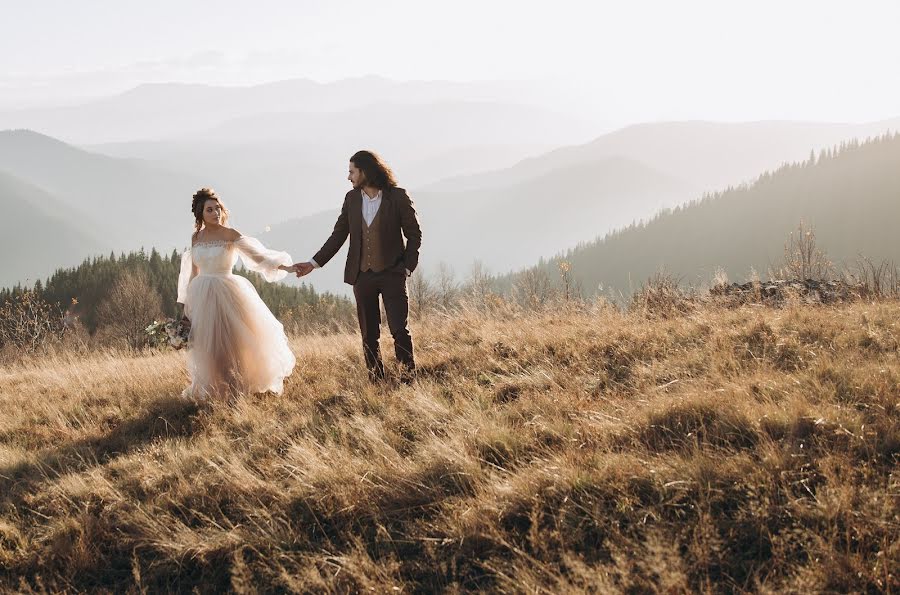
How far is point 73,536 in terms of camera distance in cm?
378

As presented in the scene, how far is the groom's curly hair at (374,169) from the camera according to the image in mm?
6434

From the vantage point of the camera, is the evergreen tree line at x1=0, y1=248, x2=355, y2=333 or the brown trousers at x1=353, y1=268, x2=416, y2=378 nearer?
the brown trousers at x1=353, y1=268, x2=416, y2=378

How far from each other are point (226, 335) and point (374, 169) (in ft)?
7.80

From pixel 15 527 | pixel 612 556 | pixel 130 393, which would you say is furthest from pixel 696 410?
pixel 130 393

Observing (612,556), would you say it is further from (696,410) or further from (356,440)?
(356,440)

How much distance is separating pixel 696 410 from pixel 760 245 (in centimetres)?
17973

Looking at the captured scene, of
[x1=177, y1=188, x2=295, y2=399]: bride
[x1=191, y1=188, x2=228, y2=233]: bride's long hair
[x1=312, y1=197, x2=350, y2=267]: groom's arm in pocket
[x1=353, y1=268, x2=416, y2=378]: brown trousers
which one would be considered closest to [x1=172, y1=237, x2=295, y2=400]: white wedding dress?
[x1=177, y1=188, x2=295, y2=399]: bride

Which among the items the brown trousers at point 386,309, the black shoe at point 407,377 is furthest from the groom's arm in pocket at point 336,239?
the black shoe at point 407,377

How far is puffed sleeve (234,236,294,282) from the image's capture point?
7199 mm

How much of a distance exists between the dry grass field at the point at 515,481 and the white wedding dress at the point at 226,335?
48 centimetres

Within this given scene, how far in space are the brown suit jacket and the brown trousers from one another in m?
0.13

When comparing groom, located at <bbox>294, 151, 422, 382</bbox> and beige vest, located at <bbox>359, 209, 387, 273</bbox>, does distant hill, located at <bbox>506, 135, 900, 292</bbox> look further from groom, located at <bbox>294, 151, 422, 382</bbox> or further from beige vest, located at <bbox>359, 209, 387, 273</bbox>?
beige vest, located at <bbox>359, 209, 387, 273</bbox>

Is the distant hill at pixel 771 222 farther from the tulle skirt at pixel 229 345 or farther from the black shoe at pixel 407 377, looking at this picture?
the black shoe at pixel 407 377

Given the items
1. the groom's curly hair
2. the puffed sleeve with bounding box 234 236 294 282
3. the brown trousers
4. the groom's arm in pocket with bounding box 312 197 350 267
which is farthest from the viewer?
the puffed sleeve with bounding box 234 236 294 282
